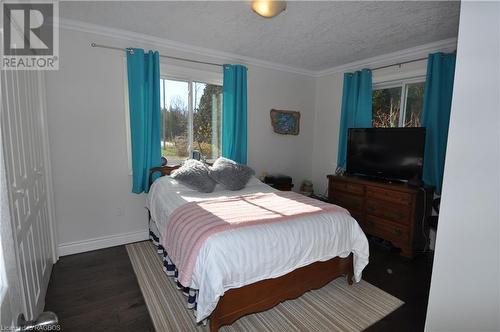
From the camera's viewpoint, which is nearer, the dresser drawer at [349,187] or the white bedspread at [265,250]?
the white bedspread at [265,250]

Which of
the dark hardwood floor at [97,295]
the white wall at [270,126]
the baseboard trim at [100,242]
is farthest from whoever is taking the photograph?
the white wall at [270,126]

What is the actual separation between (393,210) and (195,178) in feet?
8.02

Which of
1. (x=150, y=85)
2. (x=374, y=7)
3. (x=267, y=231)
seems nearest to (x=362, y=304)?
(x=267, y=231)

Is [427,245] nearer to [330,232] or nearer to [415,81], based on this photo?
[330,232]

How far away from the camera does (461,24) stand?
0.66 meters

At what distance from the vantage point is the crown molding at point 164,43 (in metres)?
2.75

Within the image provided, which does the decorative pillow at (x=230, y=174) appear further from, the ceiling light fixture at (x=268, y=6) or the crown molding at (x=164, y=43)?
the ceiling light fixture at (x=268, y=6)

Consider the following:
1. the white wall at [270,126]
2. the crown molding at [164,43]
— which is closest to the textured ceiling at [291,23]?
the crown molding at [164,43]

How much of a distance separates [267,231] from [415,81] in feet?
10.2

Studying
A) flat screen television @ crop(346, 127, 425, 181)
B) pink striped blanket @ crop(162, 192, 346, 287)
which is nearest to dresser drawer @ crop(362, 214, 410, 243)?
flat screen television @ crop(346, 127, 425, 181)

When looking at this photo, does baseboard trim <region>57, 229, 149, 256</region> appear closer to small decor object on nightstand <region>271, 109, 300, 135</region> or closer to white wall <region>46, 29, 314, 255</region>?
white wall <region>46, 29, 314, 255</region>

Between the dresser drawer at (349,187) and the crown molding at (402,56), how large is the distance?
1.79m

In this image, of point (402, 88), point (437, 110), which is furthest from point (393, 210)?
point (402, 88)

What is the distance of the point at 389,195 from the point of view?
3148 millimetres
